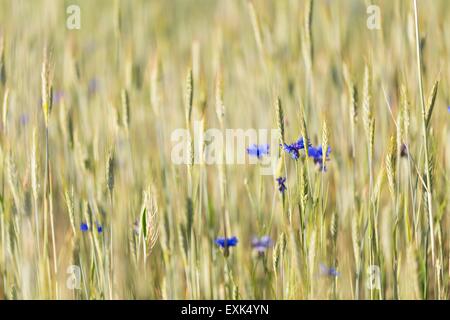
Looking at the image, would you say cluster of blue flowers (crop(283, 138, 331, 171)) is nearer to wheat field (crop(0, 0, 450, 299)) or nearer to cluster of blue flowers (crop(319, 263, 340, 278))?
wheat field (crop(0, 0, 450, 299))

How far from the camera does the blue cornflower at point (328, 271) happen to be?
1.09 meters

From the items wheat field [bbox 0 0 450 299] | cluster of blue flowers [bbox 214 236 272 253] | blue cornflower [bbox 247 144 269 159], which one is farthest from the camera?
blue cornflower [bbox 247 144 269 159]

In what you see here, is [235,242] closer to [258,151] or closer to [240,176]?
[258,151]

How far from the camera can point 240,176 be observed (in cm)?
154

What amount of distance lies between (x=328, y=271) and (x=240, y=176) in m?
0.43

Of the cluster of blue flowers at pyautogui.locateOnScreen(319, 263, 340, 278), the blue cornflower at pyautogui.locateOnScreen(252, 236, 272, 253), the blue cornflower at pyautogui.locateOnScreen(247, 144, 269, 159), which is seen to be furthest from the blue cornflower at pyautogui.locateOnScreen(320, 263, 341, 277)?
the blue cornflower at pyautogui.locateOnScreen(247, 144, 269, 159)

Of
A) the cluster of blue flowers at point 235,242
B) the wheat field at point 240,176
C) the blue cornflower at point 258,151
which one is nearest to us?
the wheat field at point 240,176

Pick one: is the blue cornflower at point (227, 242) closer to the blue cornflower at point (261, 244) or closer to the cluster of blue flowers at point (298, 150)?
the blue cornflower at point (261, 244)

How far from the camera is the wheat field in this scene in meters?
1.05

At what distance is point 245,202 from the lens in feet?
5.22

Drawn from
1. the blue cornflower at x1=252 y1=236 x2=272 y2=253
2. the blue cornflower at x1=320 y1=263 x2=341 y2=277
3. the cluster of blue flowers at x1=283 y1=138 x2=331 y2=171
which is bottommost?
the blue cornflower at x1=320 y1=263 x2=341 y2=277

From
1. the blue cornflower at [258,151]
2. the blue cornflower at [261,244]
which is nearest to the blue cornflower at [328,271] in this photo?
the blue cornflower at [261,244]

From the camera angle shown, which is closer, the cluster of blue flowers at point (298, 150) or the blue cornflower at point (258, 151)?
the cluster of blue flowers at point (298, 150)

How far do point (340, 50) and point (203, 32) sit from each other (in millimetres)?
1102
